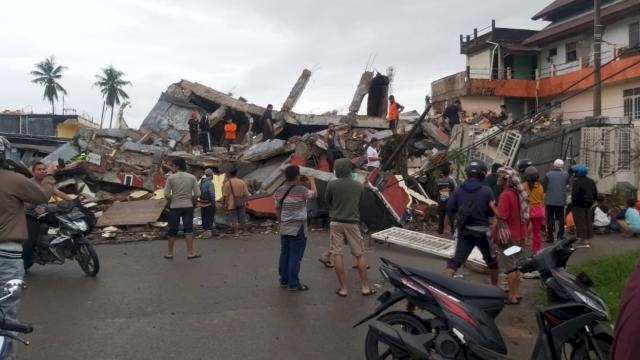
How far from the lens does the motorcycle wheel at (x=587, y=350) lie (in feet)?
12.6

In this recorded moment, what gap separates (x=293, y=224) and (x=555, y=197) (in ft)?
19.3

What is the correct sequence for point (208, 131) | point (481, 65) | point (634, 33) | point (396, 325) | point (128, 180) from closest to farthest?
point (396, 325)
point (128, 180)
point (208, 131)
point (634, 33)
point (481, 65)

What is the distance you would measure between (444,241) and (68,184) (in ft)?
34.8

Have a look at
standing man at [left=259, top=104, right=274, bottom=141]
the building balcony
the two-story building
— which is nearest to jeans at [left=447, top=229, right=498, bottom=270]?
standing man at [left=259, top=104, right=274, bottom=141]

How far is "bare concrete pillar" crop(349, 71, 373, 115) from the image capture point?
2208 centimetres

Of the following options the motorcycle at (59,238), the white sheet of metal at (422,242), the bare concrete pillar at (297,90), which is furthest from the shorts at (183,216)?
the bare concrete pillar at (297,90)

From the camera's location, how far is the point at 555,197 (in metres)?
10.6

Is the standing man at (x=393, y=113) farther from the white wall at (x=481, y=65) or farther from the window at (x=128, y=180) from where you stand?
the white wall at (x=481, y=65)

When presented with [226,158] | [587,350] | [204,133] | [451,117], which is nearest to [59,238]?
[587,350]

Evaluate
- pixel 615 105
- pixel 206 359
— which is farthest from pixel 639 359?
pixel 615 105

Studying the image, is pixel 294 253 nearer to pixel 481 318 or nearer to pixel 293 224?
pixel 293 224

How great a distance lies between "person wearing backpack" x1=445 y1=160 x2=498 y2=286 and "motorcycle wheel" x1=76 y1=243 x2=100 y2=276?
504 centimetres

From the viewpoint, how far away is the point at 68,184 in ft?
50.5

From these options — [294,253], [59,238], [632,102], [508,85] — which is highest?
[508,85]
